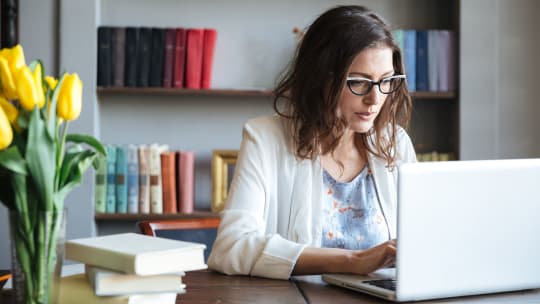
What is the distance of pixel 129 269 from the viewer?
116 cm

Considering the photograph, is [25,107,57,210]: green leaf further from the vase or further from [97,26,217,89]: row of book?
[97,26,217,89]: row of book

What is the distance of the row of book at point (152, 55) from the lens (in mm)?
3512

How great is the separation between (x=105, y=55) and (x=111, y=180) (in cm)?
58

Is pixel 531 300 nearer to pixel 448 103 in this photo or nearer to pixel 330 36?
pixel 330 36

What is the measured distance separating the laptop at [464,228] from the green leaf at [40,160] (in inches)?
22.5

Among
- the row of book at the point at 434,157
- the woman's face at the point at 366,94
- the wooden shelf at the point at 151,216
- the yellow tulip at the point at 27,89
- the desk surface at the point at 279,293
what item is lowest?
the wooden shelf at the point at 151,216

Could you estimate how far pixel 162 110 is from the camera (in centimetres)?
375

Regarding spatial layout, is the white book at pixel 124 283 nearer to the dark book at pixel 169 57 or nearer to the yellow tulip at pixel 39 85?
the yellow tulip at pixel 39 85

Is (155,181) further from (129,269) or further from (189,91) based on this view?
(129,269)

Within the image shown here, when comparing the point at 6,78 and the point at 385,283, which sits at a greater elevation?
the point at 6,78

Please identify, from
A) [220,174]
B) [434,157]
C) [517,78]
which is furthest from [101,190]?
[517,78]

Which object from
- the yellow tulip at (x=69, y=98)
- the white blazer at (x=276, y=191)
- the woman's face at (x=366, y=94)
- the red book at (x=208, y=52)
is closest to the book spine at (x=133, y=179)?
the red book at (x=208, y=52)

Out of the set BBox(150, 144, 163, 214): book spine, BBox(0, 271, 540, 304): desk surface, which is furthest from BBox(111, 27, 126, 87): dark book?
BBox(0, 271, 540, 304): desk surface

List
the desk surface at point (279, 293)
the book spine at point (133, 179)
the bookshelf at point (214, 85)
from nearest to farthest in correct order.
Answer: the desk surface at point (279, 293) → the book spine at point (133, 179) → the bookshelf at point (214, 85)
